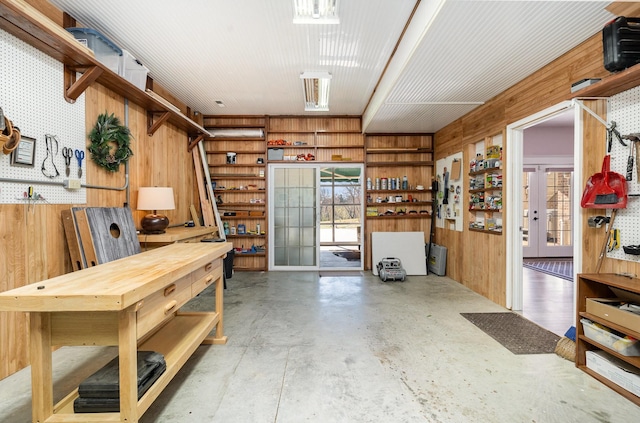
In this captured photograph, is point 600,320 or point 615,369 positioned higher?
point 600,320

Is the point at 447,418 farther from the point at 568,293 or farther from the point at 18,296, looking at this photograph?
the point at 568,293

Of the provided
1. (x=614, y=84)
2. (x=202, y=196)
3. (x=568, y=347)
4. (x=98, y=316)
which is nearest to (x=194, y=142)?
A: (x=202, y=196)

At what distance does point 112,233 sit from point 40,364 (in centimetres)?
193

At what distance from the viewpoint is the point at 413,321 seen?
3.26 m

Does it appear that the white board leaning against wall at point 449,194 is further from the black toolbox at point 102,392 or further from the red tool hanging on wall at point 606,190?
the black toolbox at point 102,392

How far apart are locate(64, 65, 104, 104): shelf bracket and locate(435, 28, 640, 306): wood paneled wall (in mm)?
4290

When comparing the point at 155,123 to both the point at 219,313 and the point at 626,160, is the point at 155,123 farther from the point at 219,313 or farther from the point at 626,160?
the point at 626,160

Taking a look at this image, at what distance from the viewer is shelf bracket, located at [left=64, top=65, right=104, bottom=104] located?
2.65 m

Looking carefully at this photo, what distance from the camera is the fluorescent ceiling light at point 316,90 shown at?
3.89 meters

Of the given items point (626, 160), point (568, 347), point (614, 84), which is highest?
point (614, 84)

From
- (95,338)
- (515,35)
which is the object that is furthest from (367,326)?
(515,35)

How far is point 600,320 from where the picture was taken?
82.6 inches

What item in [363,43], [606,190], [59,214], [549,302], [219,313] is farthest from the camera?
[549,302]

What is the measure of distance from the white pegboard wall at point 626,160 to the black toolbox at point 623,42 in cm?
32
